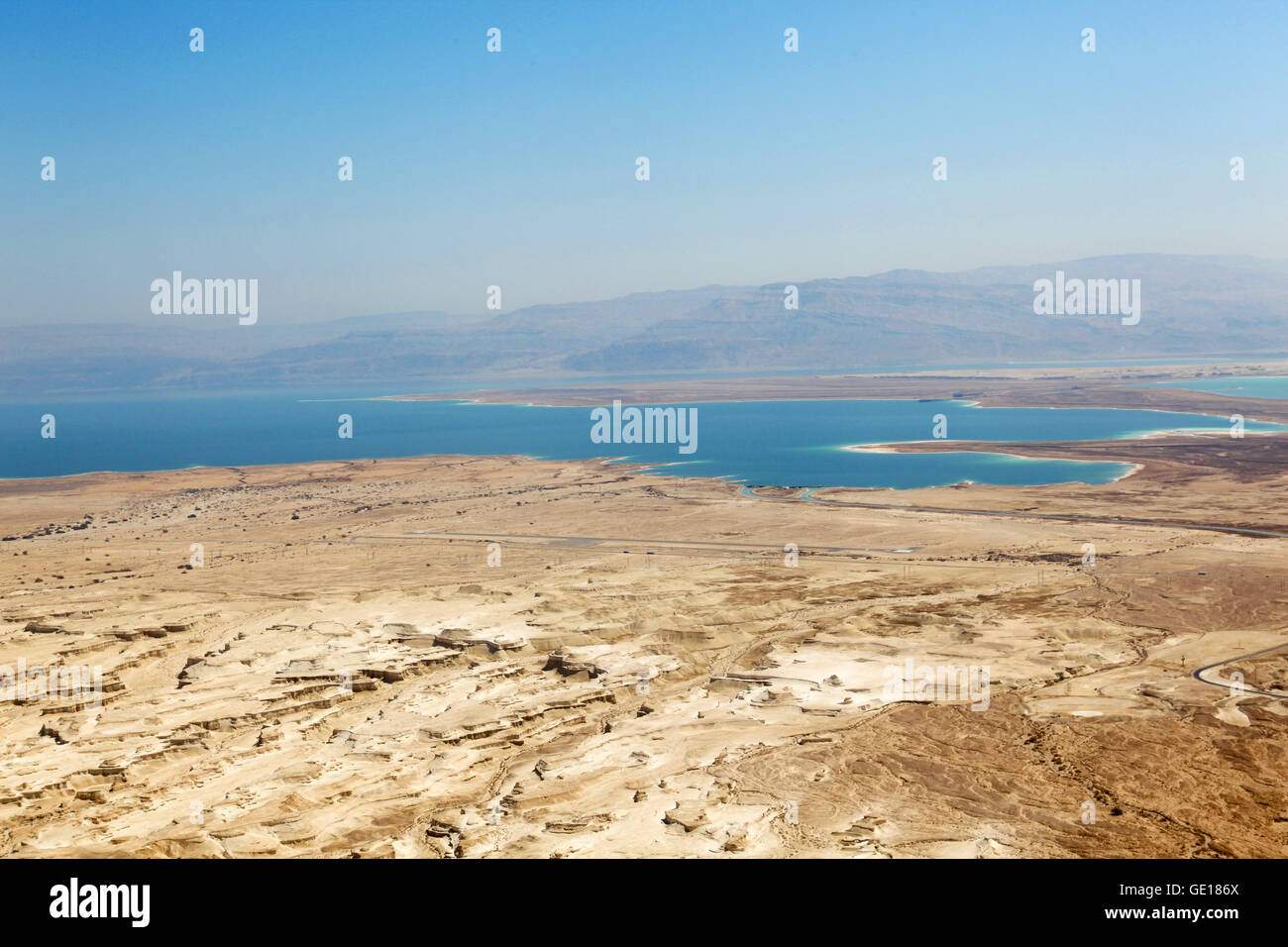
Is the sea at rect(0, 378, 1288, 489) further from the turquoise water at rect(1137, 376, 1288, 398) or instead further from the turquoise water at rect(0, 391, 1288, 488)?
the turquoise water at rect(1137, 376, 1288, 398)

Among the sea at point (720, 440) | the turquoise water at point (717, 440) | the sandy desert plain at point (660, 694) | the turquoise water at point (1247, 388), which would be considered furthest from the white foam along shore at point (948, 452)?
the turquoise water at point (1247, 388)

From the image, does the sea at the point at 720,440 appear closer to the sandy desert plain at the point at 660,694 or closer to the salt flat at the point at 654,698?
the sandy desert plain at the point at 660,694

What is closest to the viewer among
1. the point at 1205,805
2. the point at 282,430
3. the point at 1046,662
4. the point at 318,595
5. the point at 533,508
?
the point at 1205,805
